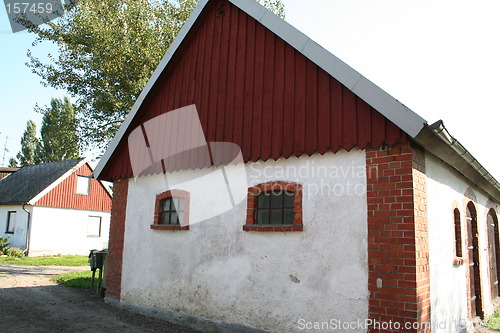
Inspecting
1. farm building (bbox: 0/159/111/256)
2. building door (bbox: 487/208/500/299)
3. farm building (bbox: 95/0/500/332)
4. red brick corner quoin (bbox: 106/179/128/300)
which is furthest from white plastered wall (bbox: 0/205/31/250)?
building door (bbox: 487/208/500/299)

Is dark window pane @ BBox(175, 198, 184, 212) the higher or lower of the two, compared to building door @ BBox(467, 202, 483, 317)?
higher

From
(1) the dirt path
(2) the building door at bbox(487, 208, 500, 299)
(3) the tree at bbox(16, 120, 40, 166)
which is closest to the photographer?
(1) the dirt path

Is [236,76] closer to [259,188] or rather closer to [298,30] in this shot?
[298,30]

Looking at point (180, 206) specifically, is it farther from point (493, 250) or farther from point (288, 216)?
point (493, 250)

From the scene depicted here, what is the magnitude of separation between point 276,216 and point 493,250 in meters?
7.68

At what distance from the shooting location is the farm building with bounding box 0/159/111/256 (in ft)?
70.7

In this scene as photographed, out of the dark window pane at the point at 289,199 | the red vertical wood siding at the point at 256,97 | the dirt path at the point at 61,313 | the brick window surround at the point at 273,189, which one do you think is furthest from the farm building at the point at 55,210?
the dark window pane at the point at 289,199

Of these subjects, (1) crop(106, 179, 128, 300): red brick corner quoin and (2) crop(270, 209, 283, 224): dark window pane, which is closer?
(2) crop(270, 209, 283, 224): dark window pane

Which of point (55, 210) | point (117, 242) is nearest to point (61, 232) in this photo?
point (55, 210)

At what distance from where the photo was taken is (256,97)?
257 inches

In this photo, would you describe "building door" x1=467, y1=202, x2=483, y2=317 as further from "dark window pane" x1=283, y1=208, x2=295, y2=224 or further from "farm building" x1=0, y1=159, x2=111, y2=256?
"farm building" x1=0, y1=159, x2=111, y2=256

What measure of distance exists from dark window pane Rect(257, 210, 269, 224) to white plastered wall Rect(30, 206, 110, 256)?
65.7 ft

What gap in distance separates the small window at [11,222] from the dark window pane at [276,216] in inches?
876

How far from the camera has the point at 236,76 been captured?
697cm
